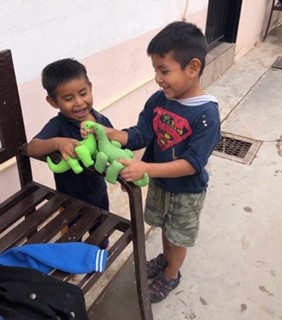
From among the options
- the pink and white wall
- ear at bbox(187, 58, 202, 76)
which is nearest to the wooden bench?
the pink and white wall

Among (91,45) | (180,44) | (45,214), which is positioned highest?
(180,44)

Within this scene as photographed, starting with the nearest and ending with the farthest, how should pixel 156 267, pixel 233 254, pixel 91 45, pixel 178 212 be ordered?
1. pixel 178 212
2. pixel 156 267
3. pixel 233 254
4. pixel 91 45

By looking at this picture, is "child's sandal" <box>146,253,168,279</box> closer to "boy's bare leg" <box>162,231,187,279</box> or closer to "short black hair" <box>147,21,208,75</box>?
"boy's bare leg" <box>162,231,187,279</box>

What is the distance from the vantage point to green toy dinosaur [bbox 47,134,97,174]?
4.26 feet

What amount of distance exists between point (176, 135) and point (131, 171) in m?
0.29

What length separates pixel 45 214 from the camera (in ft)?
4.76

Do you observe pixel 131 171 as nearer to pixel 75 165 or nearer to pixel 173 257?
pixel 75 165

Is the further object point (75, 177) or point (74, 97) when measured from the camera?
point (75, 177)

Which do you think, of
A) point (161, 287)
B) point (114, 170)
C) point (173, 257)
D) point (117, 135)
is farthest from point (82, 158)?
point (161, 287)

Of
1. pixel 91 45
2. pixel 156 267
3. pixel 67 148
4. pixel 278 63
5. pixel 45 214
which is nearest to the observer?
pixel 67 148

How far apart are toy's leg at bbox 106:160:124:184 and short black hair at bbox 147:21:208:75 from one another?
1.42ft

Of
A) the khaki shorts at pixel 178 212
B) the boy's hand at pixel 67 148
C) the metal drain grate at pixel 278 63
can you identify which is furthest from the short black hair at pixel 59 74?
the metal drain grate at pixel 278 63

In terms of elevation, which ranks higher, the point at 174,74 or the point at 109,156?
the point at 174,74

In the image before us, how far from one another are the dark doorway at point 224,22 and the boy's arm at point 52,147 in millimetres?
3716
